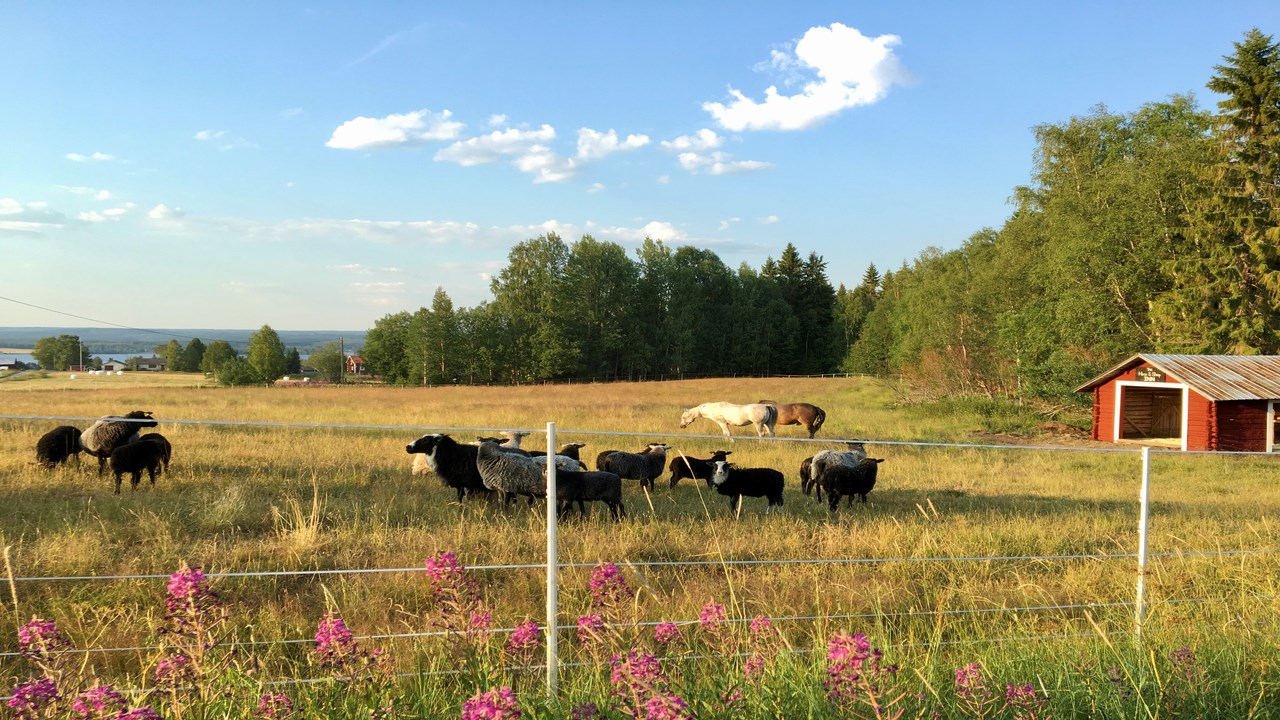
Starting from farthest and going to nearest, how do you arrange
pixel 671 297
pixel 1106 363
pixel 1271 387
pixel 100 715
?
1. pixel 671 297
2. pixel 1106 363
3. pixel 1271 387
4. pixel 100 715

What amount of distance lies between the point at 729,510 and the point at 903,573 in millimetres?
3263

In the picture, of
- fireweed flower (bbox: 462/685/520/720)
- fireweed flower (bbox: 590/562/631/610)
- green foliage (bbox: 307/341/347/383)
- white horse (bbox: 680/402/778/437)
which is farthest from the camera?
green foliage (bbox: 307/341/347/383)

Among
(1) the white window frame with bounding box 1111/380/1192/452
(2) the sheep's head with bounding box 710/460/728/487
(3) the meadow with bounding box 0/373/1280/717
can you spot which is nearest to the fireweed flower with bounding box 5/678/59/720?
(3) the meadow with bounding box 0/373/1280/717

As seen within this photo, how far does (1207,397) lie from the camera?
20.5 m

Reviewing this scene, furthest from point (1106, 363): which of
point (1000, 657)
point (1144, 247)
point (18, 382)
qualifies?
point (18, 382)

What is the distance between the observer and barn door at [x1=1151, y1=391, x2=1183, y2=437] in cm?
2668

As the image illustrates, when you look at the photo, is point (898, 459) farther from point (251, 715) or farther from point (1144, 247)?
point (1144, 247)

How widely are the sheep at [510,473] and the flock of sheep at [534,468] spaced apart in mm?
13

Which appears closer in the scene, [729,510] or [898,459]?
[729,510]

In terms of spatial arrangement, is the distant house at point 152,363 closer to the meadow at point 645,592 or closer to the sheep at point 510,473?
the meadow at point 645,592

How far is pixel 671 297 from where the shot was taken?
7288 cm

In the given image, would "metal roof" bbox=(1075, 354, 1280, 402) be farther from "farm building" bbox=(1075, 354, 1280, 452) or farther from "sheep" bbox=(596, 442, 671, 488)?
"sheep" bbox=(596, 442, 671, 488)

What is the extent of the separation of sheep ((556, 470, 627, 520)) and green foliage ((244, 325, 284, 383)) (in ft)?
278

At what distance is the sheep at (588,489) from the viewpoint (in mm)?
9102
